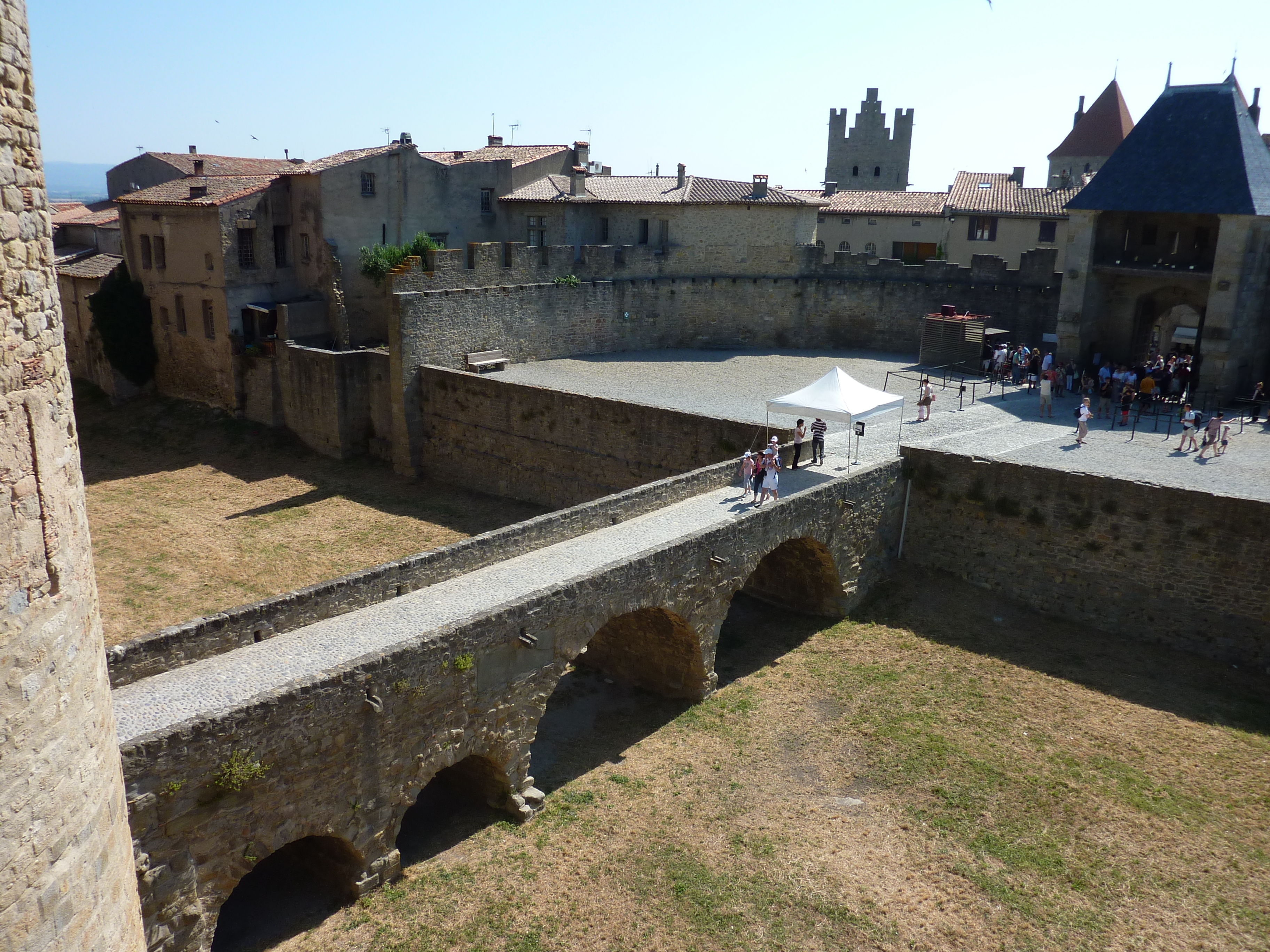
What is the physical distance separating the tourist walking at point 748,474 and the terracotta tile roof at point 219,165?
27565 mm

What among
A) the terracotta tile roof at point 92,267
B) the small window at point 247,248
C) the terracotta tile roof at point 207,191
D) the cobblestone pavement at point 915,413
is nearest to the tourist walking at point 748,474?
the cobblestone pavement at point 915,413

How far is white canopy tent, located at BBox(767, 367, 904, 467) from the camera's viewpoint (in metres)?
17.9

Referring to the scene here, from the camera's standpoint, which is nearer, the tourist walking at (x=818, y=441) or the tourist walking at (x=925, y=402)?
the tourist walking at (x=818, y=441)

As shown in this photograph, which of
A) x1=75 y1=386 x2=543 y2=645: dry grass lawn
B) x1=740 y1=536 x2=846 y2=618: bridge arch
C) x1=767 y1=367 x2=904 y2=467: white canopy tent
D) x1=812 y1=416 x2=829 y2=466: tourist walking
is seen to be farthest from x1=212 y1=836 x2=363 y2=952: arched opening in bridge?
x1=812 y1=416 x2=829 y2=466: tourist walking

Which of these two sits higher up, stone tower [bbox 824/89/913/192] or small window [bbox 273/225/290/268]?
stone tower [bbox 824/89/913/192]

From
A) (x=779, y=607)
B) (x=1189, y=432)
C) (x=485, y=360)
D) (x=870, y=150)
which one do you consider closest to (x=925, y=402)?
(x=1189, y=432)

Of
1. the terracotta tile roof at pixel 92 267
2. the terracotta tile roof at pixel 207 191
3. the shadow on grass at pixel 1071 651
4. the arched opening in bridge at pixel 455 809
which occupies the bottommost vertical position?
the arched opening in bridge at pixel 455 809

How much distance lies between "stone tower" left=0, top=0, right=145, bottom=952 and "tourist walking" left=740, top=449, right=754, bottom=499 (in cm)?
1246

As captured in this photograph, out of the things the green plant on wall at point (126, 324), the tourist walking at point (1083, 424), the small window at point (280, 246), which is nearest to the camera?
the tourist walking at point (1083, 424)

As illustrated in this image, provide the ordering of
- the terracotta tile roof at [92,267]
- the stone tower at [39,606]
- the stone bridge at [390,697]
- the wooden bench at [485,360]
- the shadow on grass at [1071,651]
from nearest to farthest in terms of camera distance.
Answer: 1. the stone tower at [39,606]
2. the stone bridge at [390,697]
3. the shadow on grass at [1071,651]
4. the wooden bench at [485,360]
5. the terracotta tile roof at [92,267]

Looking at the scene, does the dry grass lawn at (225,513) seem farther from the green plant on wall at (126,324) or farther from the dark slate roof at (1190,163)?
the dark slate roof at (1190,163)

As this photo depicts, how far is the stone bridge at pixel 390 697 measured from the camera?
9.08 m

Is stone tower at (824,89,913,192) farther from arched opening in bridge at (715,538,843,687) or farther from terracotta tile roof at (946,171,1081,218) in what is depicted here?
arched opening in bridge at (715,538,843,687)

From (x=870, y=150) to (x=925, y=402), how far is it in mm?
35012
